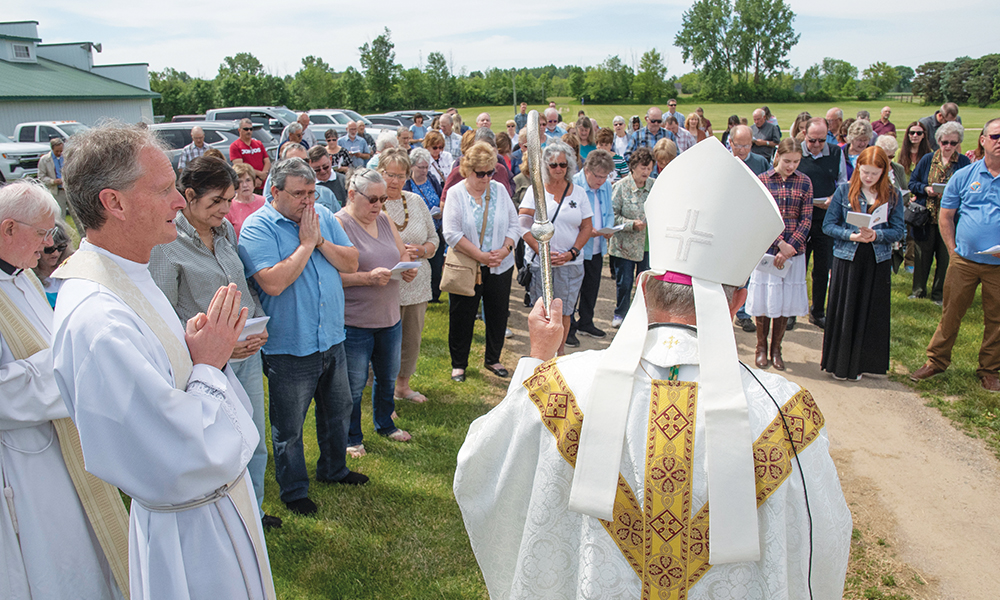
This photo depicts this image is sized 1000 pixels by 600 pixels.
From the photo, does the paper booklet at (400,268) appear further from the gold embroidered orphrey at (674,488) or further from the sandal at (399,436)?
the gold embroidered orphrey at (674,488)

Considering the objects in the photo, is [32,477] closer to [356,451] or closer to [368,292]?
[368,292]

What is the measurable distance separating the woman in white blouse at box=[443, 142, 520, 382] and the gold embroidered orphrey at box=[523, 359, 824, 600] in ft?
13.1

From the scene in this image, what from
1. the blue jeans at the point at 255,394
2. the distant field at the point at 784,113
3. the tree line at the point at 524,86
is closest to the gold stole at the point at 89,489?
the blue jeans at the point at 255,394

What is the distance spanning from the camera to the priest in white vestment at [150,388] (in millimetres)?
1808

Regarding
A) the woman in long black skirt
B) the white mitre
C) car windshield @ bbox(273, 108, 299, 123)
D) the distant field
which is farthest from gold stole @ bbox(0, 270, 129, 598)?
car windshield @ bbox(273, 108, 299, 123)

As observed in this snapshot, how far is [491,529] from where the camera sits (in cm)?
219

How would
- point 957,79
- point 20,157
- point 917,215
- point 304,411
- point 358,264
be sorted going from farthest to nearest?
point 957,79
point 20,157
point 917,215
point 358,264
point 304,411

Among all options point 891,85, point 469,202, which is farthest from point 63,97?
point 891,85

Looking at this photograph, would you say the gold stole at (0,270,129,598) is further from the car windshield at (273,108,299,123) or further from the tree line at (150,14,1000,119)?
the tree line at (150,14,1000,119)

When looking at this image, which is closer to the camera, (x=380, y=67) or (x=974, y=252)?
(x=974, y=252)

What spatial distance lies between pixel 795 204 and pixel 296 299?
15.3 feet

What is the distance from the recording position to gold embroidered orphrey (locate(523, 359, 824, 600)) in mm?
1790

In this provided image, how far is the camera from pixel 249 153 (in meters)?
12.0

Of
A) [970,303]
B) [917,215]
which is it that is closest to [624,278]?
[970,303]
